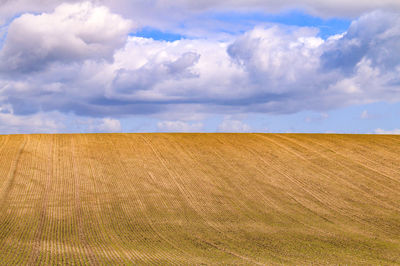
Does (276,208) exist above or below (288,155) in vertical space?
below

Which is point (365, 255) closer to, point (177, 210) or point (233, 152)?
point (177, 210)

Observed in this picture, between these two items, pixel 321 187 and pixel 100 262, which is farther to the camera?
pixel 321 187

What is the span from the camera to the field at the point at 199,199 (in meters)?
17.2

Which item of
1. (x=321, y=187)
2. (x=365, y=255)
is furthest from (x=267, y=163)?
(x=365, y=255)

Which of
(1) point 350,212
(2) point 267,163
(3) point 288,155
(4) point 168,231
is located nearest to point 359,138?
(3) point 288,155

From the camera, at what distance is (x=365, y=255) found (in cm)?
1686

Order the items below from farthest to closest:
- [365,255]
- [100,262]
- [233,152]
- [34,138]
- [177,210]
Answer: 1. [34,138]
2. [233,152]
3. [177,210]
4. [365,255]
5. [100,262]

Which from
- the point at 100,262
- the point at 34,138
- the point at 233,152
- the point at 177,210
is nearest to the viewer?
the point at 100,262

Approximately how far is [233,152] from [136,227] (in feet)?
51.7

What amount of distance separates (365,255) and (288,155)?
1871cm

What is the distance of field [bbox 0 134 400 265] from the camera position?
1717 centimetres

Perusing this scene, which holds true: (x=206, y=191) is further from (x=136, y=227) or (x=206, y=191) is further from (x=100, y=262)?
(x=100, y=262)

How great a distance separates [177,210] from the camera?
24797mm

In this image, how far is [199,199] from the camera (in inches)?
1052
